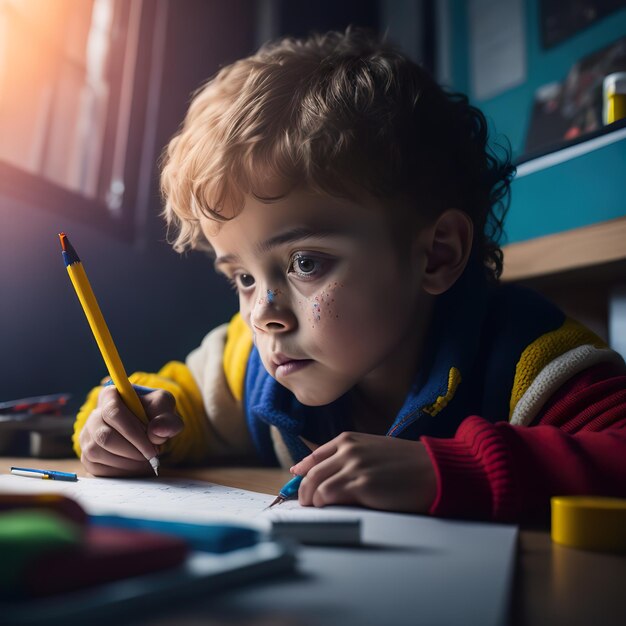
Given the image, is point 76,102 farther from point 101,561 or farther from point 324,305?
point 101,561

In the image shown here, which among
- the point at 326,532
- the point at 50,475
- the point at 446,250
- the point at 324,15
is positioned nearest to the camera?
the point at 326,532

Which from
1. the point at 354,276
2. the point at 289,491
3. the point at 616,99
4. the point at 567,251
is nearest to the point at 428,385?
the point at 354,276

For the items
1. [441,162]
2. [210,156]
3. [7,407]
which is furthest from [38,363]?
[441,162]

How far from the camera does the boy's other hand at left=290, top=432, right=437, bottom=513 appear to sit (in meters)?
0.42

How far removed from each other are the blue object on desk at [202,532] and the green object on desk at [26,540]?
0.16 feet

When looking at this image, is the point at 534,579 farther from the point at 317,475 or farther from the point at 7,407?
the point at 7,407

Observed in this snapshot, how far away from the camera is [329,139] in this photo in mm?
654

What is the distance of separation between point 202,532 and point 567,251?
735mm

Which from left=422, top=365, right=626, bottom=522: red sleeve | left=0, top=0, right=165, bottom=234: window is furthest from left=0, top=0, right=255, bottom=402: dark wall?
left=422, top=365, right=626, bottom=522: red sleeve

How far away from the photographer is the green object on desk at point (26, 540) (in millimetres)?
189

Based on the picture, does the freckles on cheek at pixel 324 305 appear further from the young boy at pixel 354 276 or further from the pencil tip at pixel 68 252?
the pencil tip at pixel 68 252

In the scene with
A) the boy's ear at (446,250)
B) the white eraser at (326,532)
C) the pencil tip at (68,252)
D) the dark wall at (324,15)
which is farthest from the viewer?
the dark wall at (324,15)

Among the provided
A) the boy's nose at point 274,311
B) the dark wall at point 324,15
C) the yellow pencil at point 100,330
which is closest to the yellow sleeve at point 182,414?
the yellow pencil at point 100,330

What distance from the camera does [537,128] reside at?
4.08ft
